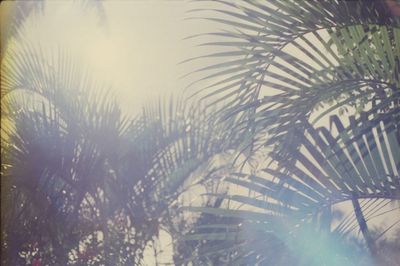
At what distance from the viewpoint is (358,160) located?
82.4 inches

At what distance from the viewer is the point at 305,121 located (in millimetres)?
2264

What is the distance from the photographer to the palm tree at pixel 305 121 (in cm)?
209

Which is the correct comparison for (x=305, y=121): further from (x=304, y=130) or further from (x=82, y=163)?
(x=82, y=163)

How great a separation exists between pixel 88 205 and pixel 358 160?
7.52 feet

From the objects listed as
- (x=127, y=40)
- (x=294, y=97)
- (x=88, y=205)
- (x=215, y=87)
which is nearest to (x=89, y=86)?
(x=127, y=40)

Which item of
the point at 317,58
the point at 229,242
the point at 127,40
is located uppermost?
the point at 127,40

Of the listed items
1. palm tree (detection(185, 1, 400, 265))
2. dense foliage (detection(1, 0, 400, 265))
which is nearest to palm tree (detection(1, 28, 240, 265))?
dense foliage (detection(1, 0, 400, 265))

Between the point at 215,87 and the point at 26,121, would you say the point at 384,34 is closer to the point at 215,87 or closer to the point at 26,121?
the point at 215,87

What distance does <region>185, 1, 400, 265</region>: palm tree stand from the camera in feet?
6.87

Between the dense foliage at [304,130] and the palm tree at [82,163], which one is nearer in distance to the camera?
the dense foliage at [304,130]

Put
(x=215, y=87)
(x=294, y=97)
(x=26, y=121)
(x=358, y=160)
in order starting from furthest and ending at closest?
(x=26, y=121) < (x=215, y=87) < (x=294, y=97) < (x=358, y=160)

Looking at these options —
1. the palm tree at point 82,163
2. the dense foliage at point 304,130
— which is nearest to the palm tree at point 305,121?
the dense foliage at point 304,130

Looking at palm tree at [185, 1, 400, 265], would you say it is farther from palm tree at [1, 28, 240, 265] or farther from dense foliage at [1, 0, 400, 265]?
palm tree at [1, 28, 240, 265]

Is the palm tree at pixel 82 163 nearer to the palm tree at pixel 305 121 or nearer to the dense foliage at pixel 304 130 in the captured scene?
the dense foliage at pixel 304 130
